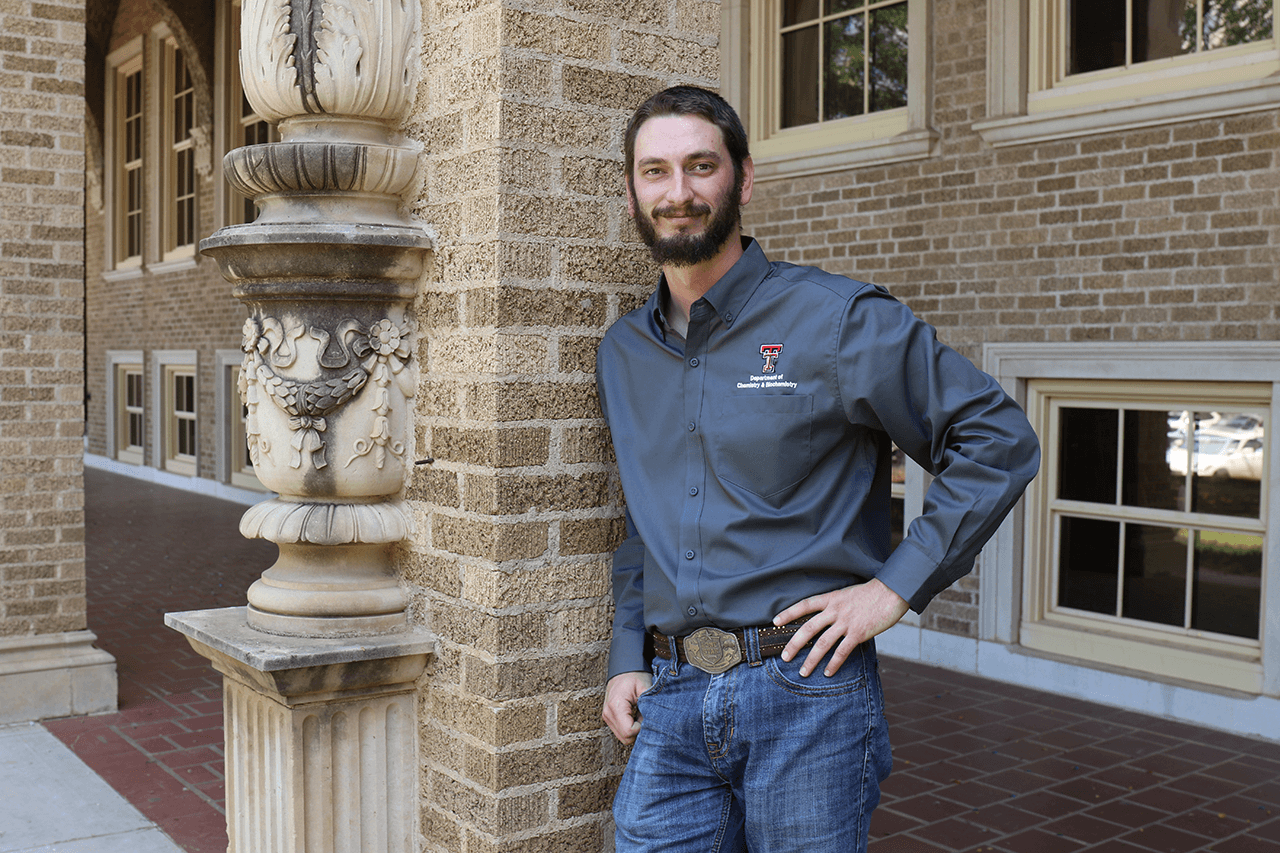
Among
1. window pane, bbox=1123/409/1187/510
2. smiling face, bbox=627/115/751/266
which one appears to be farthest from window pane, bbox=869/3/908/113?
smiling face, bbox=627/115/751/266

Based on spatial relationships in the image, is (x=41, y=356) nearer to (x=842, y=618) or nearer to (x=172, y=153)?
(x=842, y=618)

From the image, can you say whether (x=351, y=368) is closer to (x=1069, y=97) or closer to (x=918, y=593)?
(x=918, y=593)

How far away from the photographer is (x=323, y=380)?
2.67m

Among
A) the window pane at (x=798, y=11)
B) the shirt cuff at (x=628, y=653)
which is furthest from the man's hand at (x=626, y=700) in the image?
the window pane at (x=798, y=11)

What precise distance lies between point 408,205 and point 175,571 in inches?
319

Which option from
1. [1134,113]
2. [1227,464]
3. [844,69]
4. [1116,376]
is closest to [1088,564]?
[1227,464]

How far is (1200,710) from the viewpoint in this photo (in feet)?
19.4

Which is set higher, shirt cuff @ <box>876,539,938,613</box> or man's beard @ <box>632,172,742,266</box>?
man's beard @ <box>632,172,742,266</box>

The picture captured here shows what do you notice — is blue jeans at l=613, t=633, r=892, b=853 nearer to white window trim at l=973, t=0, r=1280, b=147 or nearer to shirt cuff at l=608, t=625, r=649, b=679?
shirt cuff at l=608, t=625, r=649, b=679

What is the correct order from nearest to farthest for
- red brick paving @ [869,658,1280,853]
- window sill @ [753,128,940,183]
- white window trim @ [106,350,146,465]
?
1. red brick paving @ [869,658,1280,853]
2. window sill @ [753,128,940,183]
3. white window trim @ [106,350,146,465]

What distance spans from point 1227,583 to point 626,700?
15.3 feet

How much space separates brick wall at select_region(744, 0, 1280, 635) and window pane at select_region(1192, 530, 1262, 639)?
102 cm

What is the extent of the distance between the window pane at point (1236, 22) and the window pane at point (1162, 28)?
0.26 ft

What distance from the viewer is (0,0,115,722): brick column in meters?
5.59
